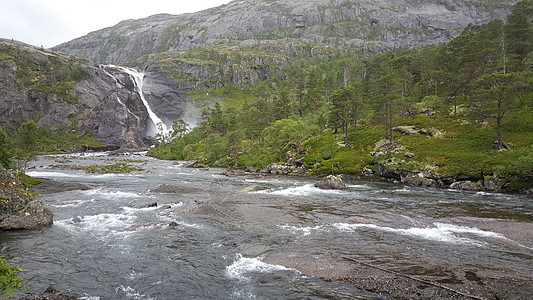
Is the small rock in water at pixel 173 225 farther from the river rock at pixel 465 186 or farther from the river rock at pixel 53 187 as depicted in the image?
the river rock at pixel 465 186

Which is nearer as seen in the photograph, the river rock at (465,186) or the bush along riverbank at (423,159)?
the bush along riverbank at (423,159)

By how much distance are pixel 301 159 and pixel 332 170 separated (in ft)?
38.4

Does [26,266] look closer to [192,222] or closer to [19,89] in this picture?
[192,222]

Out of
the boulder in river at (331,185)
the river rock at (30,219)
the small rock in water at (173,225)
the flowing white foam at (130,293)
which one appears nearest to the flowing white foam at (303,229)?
the small rock in water at (173,225)

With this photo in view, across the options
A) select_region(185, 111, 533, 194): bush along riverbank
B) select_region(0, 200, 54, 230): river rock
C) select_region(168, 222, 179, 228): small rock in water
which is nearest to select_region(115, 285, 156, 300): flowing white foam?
select_region(168, 222, 179, 228): small rock in water

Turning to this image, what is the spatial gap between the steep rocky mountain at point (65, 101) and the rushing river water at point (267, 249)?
6788 inches

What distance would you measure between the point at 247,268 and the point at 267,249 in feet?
9.12

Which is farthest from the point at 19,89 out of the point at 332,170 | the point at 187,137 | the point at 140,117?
the point at 332,170

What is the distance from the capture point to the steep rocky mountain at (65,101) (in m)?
167

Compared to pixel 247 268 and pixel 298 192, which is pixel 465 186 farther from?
pixel 247 268

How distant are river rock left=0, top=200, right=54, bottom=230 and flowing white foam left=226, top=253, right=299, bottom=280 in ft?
52.2

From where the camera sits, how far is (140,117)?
638 ft

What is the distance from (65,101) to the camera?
180m

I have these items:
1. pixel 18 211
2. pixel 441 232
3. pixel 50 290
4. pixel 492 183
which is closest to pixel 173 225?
pixel 50 290
